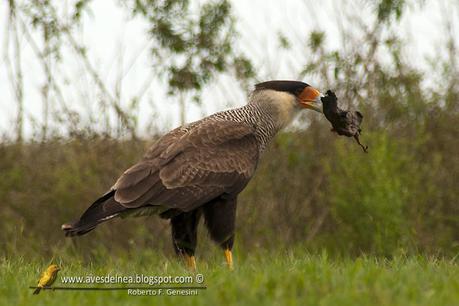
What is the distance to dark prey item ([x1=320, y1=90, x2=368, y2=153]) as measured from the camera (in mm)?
7344

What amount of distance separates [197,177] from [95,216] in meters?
0.90

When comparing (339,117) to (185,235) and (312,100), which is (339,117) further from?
(185,235)

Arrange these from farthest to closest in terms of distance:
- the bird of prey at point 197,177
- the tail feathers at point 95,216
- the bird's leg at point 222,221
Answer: the bird's leg at point 222,221 < the bird of prey at point 197,177 < the tail feathers at point 95,216

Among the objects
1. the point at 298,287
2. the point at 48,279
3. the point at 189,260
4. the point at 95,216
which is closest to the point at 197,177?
the point at 189,260

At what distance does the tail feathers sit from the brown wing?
7 cm

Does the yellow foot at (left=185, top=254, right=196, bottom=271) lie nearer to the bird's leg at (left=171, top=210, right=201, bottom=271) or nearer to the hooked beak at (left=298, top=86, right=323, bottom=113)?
the bird's leg at (left=171, top=210, right=201, bottom=271)

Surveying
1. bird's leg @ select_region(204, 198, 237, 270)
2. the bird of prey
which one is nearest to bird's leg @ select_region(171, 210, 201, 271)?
the bird of prey

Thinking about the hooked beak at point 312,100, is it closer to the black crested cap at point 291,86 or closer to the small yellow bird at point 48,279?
the black crested cap at point 291,86

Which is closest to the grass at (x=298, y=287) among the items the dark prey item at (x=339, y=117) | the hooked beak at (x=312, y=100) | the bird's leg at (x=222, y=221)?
the bird's leg at (x=222, y=221)

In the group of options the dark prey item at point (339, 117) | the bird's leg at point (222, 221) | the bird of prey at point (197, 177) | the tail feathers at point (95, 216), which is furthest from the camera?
the dark prey item at point (339, 117)

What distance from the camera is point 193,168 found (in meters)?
6.73

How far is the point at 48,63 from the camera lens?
35.3ft

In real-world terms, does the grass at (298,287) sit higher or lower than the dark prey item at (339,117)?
lower

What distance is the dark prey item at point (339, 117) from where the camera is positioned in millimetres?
7344
